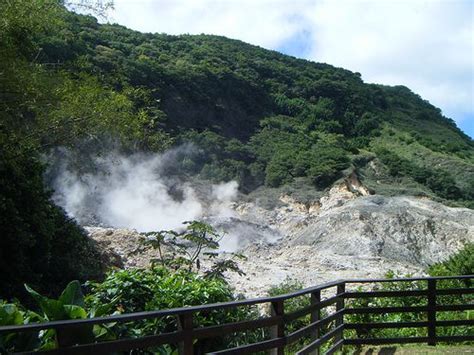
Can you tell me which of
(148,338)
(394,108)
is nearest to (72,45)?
(148,338)

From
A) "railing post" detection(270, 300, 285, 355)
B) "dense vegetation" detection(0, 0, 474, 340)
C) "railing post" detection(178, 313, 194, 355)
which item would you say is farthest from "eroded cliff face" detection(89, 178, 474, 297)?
"railing post" detection(178, 313, 194, 355)

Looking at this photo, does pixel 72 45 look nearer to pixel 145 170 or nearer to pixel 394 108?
pixel 145 170

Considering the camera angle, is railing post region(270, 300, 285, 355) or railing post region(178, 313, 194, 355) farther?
railing post region(270, 300, 285, 355)

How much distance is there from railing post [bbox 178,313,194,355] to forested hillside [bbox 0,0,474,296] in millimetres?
9103

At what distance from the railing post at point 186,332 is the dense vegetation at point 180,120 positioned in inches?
358

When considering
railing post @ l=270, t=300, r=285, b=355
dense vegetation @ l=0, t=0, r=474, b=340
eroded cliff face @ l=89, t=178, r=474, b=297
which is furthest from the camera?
eroded cliff face @ l=89, t=178, r=474, b=297

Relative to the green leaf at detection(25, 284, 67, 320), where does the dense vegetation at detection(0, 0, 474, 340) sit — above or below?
above

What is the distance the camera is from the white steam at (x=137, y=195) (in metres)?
44.3

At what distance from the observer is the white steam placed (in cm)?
4428

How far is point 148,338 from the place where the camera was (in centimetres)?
396

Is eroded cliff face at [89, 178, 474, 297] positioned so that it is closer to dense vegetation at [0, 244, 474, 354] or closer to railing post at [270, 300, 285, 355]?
dense vegetation at [0, 244, 474, 354]

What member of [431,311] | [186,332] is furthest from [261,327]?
[431,311]

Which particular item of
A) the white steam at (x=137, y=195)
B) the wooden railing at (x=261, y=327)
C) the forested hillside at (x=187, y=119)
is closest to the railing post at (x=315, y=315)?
the wooden railing at (x=261, y=327)

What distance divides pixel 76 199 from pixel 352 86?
230 ft
